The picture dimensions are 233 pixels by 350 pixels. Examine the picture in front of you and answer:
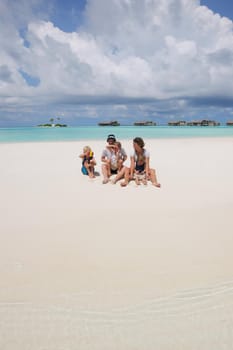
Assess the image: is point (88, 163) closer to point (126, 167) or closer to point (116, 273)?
point (126, 167)

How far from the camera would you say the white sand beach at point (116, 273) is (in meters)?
1.91

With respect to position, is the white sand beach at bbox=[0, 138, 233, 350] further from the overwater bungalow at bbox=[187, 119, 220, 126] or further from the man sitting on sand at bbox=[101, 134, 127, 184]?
the overwater bungalow at bbox=[187, 119, 220, 126]

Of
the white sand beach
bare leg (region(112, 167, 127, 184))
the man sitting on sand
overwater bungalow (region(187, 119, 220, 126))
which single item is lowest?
the white sand beach

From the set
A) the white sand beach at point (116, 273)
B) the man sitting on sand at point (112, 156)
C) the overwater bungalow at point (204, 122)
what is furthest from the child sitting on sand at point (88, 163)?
the overwater bungalow at point (204, 122)

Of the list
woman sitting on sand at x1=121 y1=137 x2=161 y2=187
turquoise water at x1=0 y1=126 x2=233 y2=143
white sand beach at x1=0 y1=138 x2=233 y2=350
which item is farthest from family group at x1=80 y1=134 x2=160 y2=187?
turquoise water at x1=0 y1=126 x2=233 y2=143

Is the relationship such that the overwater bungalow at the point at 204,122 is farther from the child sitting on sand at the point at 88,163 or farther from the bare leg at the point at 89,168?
the bare leg at the point at 89,168

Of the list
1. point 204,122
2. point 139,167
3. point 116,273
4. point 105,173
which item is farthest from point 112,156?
point 204,122

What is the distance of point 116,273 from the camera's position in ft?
8.54

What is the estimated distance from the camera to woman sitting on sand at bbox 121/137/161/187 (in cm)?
629

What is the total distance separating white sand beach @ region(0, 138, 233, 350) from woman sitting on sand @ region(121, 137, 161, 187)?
1.31 meters

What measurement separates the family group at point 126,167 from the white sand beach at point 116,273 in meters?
1.42

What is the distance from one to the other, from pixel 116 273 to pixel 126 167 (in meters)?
4.13

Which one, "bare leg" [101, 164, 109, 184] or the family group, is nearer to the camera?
the family group

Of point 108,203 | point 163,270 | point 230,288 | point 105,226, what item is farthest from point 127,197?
point 230,288
